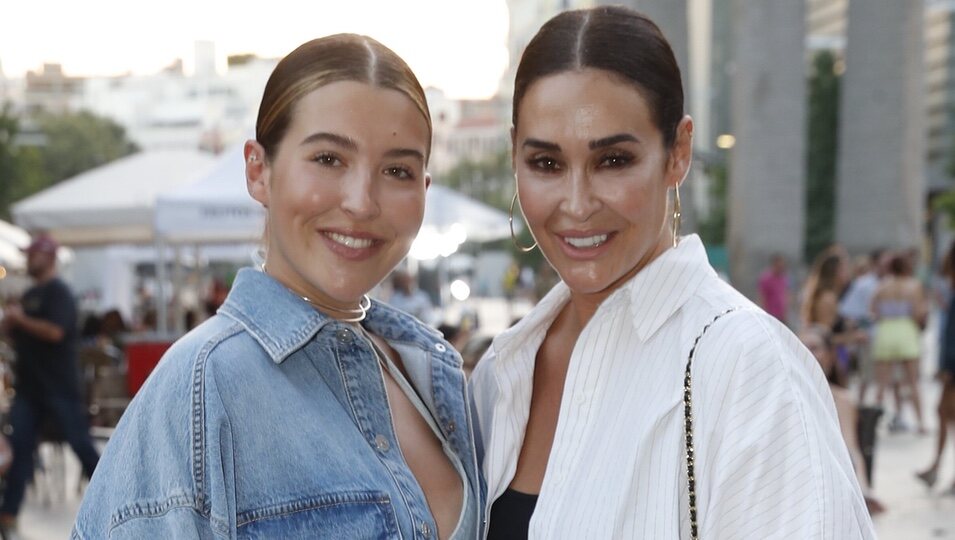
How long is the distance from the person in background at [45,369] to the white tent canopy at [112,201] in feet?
8.27

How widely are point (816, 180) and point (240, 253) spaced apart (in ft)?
87.5

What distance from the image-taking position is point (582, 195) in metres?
2.32

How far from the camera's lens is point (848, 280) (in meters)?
14.8

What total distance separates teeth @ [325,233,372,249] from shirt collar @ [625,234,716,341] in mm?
543

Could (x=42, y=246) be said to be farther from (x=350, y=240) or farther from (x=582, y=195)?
(x=582, y=195)

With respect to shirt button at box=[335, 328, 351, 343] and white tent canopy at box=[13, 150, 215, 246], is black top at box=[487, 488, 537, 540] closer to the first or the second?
shirt button at box=[335, 328, 351, 343]

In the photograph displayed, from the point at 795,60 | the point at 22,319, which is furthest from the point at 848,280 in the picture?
the point at 22,319

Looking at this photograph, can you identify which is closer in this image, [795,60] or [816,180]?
[795,60]

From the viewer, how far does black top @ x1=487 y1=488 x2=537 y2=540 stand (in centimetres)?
242

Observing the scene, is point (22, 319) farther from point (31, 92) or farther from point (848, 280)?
point (31, 92)

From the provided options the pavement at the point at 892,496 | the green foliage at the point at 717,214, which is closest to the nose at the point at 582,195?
the pavement at the point at 892,496

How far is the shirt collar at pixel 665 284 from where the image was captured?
7.26ft

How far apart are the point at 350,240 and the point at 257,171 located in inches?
9.5

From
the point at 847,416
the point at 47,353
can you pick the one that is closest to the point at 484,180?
the point at 47,353
